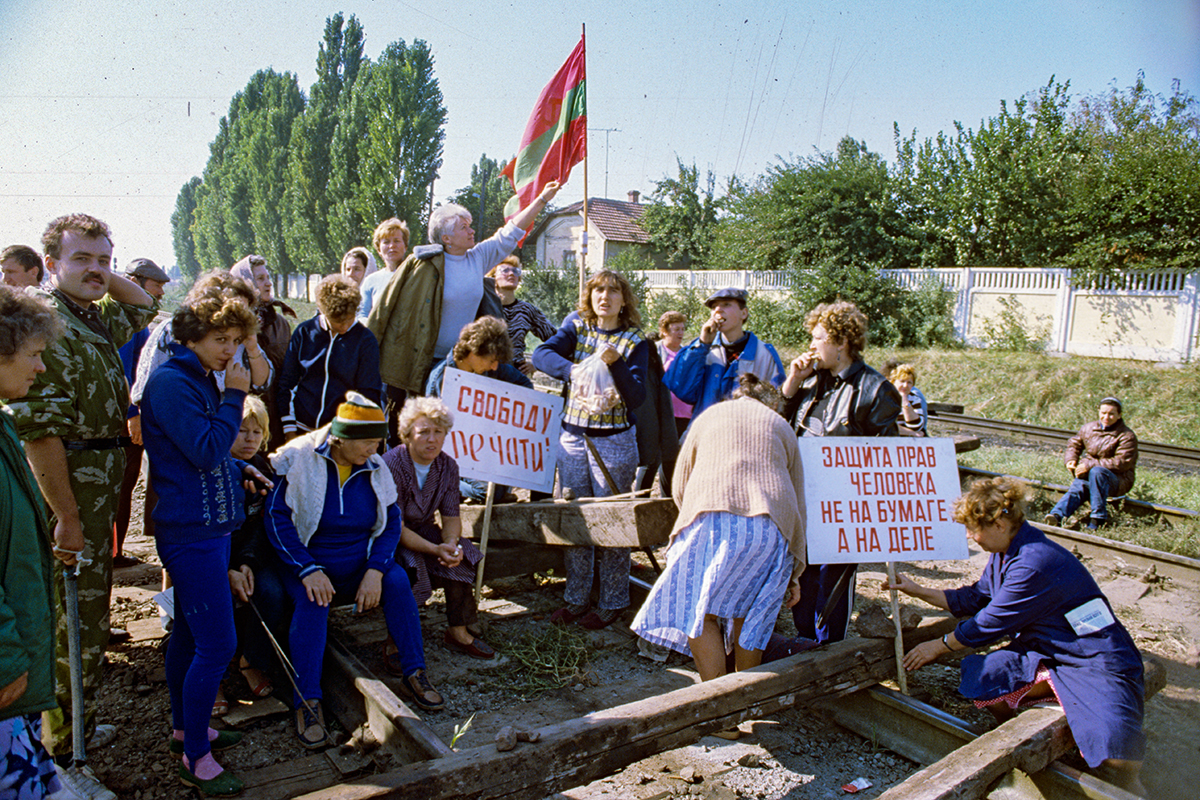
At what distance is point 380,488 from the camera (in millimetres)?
3709

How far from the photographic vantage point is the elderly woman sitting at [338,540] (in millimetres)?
3416

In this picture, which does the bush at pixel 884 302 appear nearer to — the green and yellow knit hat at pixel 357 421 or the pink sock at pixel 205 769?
the green and yellow knit hat at pixel 357 421

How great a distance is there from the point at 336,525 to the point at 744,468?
195cm

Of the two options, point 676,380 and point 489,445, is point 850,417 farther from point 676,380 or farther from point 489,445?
point 489,445

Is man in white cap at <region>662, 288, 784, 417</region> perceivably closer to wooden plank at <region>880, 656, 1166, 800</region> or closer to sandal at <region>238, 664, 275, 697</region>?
wooden plank at <region>880, 656, 1166, 800</region>

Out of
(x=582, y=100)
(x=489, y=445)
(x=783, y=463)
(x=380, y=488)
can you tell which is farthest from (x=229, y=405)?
(x=582, y=100)

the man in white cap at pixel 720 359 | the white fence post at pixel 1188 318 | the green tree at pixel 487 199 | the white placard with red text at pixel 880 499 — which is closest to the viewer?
the white placard with red text at pixel 880 499

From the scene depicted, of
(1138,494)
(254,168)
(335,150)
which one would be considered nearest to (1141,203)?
(1138,494)

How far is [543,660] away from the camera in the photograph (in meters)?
4.18

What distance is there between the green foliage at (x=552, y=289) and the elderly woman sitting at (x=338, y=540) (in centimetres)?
2571

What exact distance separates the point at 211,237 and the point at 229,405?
67150 millimetres

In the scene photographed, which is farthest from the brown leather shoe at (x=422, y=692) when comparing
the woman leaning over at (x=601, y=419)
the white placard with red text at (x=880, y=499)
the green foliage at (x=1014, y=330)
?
the green foliage at (x=1014, y=330)

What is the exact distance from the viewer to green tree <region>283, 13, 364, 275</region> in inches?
1650

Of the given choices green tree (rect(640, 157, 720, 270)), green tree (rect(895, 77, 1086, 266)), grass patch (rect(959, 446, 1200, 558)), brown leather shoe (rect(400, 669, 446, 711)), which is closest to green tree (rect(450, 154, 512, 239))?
green tree (rect(640, 157, 720, 270))
